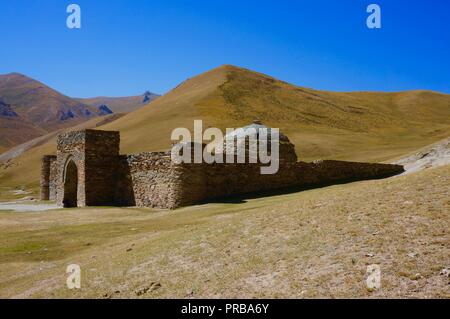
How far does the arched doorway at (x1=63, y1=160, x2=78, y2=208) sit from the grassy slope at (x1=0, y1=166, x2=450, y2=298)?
12.3 m

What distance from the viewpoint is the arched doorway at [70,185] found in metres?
25.1

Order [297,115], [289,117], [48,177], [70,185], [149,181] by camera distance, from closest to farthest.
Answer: [149,181] → [70,185] → [48,177] → [289,117] → [297,115]

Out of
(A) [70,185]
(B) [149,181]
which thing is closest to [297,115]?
(A) [70,185]

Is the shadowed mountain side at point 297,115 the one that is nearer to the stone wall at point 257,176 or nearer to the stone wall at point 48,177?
the stone wall at point 48,177

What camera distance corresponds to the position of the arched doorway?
25.1 m

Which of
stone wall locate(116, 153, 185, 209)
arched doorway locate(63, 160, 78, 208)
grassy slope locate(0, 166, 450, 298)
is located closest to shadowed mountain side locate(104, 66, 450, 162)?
arched doorway locate(63, 160, 78, 208)

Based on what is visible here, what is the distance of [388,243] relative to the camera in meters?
7.27

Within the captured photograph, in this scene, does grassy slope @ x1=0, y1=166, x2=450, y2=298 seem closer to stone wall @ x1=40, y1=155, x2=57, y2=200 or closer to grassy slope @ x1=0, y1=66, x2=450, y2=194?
stone wall @ x1=40, y1=155, x2=57, y2=200

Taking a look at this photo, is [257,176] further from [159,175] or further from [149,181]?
[149,181]

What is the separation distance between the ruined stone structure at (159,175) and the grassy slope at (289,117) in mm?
23783

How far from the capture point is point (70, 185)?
998 inches

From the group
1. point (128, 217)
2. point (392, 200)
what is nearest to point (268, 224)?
point (392, 200)

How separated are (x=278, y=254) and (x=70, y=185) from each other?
20.0 meters

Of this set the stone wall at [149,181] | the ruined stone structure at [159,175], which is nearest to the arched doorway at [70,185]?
the ruined stone structure at [159,175]
